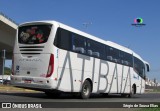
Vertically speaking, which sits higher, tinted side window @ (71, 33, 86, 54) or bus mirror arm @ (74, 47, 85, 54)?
tinted side window @ (71, 33, 86, 54)

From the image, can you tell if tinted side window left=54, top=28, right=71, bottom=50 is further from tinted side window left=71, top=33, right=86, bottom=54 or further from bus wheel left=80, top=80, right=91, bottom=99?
bus wheel left=80, top=80, right=91, bottom=99

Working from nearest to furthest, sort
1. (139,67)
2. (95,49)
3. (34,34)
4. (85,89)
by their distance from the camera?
(34,34), (85,89), (95,49), (139,67)

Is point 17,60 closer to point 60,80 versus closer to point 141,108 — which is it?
point 60,80

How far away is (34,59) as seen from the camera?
17953 millimetres

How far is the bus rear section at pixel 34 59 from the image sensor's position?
17516 mm

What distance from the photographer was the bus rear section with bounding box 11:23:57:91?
1752 centimetres

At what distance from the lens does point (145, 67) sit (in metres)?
31.9

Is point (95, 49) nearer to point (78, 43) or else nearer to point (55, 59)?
point (78, 43)

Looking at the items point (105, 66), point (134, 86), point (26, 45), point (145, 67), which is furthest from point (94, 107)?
point (145, 67)

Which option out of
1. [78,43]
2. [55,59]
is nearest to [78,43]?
[78,43]

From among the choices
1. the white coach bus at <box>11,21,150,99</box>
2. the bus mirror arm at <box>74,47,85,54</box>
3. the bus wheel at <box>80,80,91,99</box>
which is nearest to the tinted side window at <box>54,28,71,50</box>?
the white coach bus at <box>11,21,150,99</box>

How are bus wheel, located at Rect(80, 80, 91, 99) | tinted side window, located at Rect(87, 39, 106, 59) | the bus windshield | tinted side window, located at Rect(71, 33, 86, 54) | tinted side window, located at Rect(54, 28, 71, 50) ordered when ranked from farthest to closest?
tinted side window, located at Rect(87, 39, 106, 59) → bus wheel, located at Rect(80, 80, 91, 99) → tinted side window, located at Rect(71, 33, 86, 54) → the bus windshield → tinted side window, located at Rect(54, 28, 71, 50)

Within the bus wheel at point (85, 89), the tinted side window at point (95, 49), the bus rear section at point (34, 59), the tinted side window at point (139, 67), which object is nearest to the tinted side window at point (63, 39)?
the bus rear section at point (34, 59)

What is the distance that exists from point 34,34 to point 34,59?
1.20 meters
